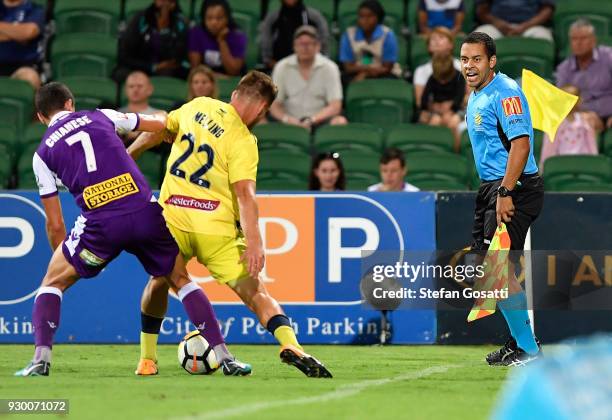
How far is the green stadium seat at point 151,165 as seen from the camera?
11797 mm

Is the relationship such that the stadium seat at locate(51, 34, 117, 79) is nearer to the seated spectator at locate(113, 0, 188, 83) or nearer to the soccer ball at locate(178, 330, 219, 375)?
the seated spectator at locate(113, 0, 188, 83)

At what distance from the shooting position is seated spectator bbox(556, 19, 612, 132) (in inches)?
508

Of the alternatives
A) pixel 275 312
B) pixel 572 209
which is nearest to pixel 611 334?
pixel 572 209

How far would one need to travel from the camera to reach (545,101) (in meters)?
8.94

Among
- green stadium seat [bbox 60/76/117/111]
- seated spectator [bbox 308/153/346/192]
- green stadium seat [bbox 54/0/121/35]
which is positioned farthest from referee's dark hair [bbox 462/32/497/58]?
green stadium seat [bbox 54/0/121/35]

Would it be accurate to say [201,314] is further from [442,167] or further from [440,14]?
[440,14]

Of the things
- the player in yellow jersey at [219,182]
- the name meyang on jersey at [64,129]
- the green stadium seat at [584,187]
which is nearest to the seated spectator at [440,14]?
the green stadium seat at [584,187]

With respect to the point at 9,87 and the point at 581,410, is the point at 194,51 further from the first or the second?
the point at 581,410

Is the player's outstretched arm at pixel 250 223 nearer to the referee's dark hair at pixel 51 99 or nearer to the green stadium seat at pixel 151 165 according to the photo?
the referee's dark hair at pixel 51 99

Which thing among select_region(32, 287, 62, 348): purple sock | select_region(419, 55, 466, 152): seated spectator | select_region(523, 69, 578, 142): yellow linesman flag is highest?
select_region(523, 69, 578, 142): yellow linesman flag

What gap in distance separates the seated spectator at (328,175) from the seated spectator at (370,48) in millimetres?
2993

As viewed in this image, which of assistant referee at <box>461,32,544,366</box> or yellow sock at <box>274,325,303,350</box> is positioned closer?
yellow sock at <box>274,325,303,350</box>

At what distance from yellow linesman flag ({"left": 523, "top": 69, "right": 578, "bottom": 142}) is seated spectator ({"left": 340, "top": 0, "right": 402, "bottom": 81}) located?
481 centimetres

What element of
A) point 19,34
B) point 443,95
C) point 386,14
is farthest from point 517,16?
point 19,34
